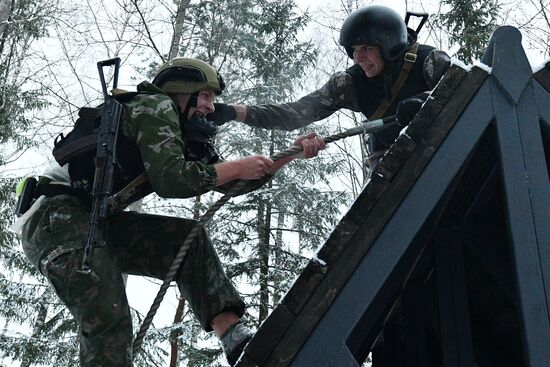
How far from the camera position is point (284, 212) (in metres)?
13.1

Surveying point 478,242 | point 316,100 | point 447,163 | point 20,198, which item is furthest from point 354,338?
point 316,100

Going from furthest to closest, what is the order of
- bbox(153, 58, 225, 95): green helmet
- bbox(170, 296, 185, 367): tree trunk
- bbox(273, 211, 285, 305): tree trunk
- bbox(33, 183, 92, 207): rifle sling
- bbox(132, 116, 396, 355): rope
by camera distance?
bbox(273, 211, 285, 305): tree trunk < bbox(170, 296, 185, 367): tree trunk < bbox(153, 58, 225, 95): green helmet < bbox(33, 183, 92, 207): rifle sling < bbox(132, 116, 396, 355): rope

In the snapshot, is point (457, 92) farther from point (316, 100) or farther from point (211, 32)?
point (211, 32)

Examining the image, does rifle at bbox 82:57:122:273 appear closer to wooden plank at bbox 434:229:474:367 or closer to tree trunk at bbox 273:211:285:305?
wooden plank at bbox 434:229:474:367

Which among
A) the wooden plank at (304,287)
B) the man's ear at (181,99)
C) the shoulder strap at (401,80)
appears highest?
the shoulder strap at (401,80)

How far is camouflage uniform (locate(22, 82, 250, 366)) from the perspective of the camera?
292cm

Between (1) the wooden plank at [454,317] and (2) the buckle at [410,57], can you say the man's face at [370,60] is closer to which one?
(2) the buckle at [410,57]

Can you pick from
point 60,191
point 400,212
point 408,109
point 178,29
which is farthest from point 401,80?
point 178,29

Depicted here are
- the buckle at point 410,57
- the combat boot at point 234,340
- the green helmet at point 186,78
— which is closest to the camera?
the combat boot at point 234,340

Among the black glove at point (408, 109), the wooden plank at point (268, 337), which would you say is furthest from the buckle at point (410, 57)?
the wooden plank at point (268, 337)

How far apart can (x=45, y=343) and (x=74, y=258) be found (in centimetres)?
1086

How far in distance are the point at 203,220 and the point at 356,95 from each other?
232cm

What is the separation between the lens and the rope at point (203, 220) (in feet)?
9.41

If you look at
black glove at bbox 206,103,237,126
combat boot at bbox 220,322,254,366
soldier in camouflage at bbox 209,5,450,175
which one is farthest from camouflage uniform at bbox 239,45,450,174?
combat boot at bbox 220,322,254,366
